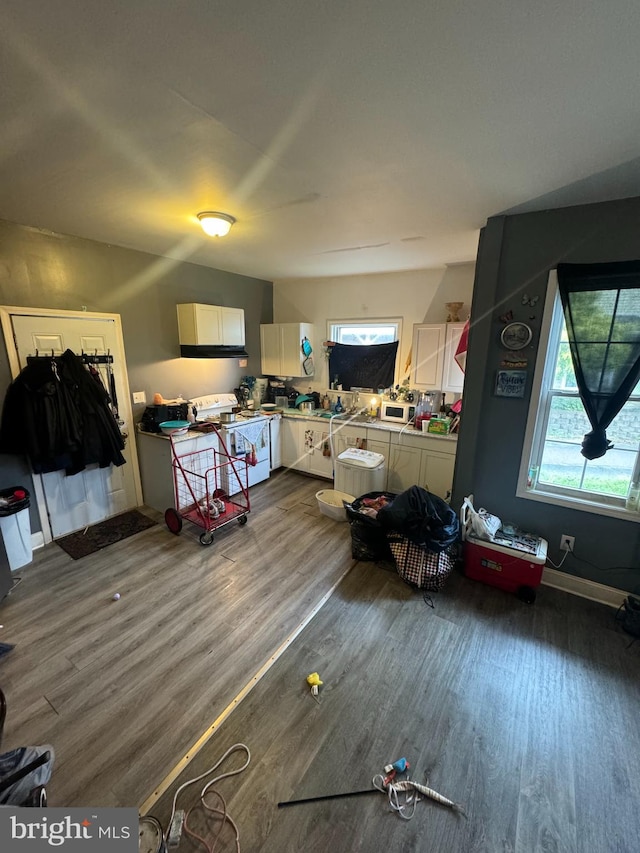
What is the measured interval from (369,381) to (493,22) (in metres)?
3.57

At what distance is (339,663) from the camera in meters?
1.96

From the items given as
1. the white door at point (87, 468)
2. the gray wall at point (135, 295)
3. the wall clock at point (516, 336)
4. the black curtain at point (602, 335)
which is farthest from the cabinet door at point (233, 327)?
the black curtain at point (602, 335)

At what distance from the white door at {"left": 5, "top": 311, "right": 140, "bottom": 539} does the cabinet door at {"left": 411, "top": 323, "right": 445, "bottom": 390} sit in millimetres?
3110

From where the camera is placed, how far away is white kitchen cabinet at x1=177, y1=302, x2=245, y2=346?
371cm

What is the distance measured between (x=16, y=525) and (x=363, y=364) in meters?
3.85

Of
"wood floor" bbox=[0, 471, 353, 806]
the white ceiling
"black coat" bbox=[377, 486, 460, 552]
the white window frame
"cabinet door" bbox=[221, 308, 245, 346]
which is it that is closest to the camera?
the white ceiling

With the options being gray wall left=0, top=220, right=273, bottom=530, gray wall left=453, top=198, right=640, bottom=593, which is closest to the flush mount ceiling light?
gray wall left=0, top=220, right=273, bottom=530

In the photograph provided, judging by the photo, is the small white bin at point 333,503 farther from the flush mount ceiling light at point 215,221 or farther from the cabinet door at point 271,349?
the flush mount ceiling light at point 215,221

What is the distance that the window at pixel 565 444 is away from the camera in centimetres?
231

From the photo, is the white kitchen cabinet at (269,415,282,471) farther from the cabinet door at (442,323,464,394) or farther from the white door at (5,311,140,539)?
the cabinet door at (442,323,464,394)

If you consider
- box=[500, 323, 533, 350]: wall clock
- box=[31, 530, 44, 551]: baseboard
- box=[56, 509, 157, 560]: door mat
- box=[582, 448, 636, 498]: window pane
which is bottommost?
box=[56, 509, 157, 560]: door mat

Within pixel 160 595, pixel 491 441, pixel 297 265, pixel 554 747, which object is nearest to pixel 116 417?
pixel 160 595

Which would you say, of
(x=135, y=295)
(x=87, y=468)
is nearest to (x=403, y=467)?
(x=87, y=468)

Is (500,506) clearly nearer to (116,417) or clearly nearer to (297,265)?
(297,265)
